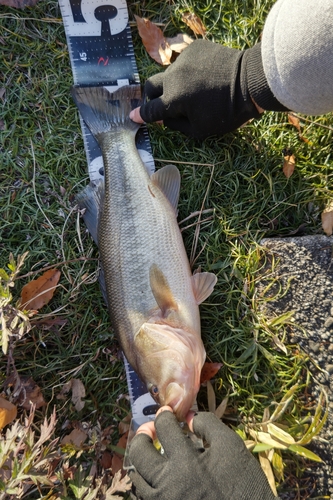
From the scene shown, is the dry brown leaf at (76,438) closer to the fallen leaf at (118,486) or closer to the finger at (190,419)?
the fallen leaf at (118,486)

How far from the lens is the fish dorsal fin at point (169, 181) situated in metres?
2.85

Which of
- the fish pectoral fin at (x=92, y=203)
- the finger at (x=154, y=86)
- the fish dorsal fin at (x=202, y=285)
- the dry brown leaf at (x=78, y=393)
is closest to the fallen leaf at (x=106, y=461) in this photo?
the dry brown leaf at (x=78, y=393)

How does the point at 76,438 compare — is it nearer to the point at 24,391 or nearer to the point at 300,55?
the point at 24,391

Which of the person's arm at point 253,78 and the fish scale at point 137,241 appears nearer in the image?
the person's arm at point 253,78

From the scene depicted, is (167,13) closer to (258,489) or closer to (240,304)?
(240,304)

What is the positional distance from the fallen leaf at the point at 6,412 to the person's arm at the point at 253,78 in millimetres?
2085

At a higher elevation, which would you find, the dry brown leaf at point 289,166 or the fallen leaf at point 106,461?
the dry brown leaf at point 289,166

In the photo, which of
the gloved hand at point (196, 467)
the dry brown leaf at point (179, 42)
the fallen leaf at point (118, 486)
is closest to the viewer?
the gloved hand at point (196, 467)

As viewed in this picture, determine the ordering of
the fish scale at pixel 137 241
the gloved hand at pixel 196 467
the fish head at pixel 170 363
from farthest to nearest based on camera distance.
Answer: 1. the fish scale at pixel 137 241
2. the fish head at pixel 170 363
3. the gloved hand at pixel 196 467

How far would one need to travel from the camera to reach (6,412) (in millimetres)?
2592

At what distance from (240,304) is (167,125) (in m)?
1.36

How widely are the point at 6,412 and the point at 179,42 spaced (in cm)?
280

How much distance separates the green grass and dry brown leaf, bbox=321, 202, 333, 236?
5 cm

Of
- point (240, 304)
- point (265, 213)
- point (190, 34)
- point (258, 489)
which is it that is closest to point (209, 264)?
point (240, 304)
